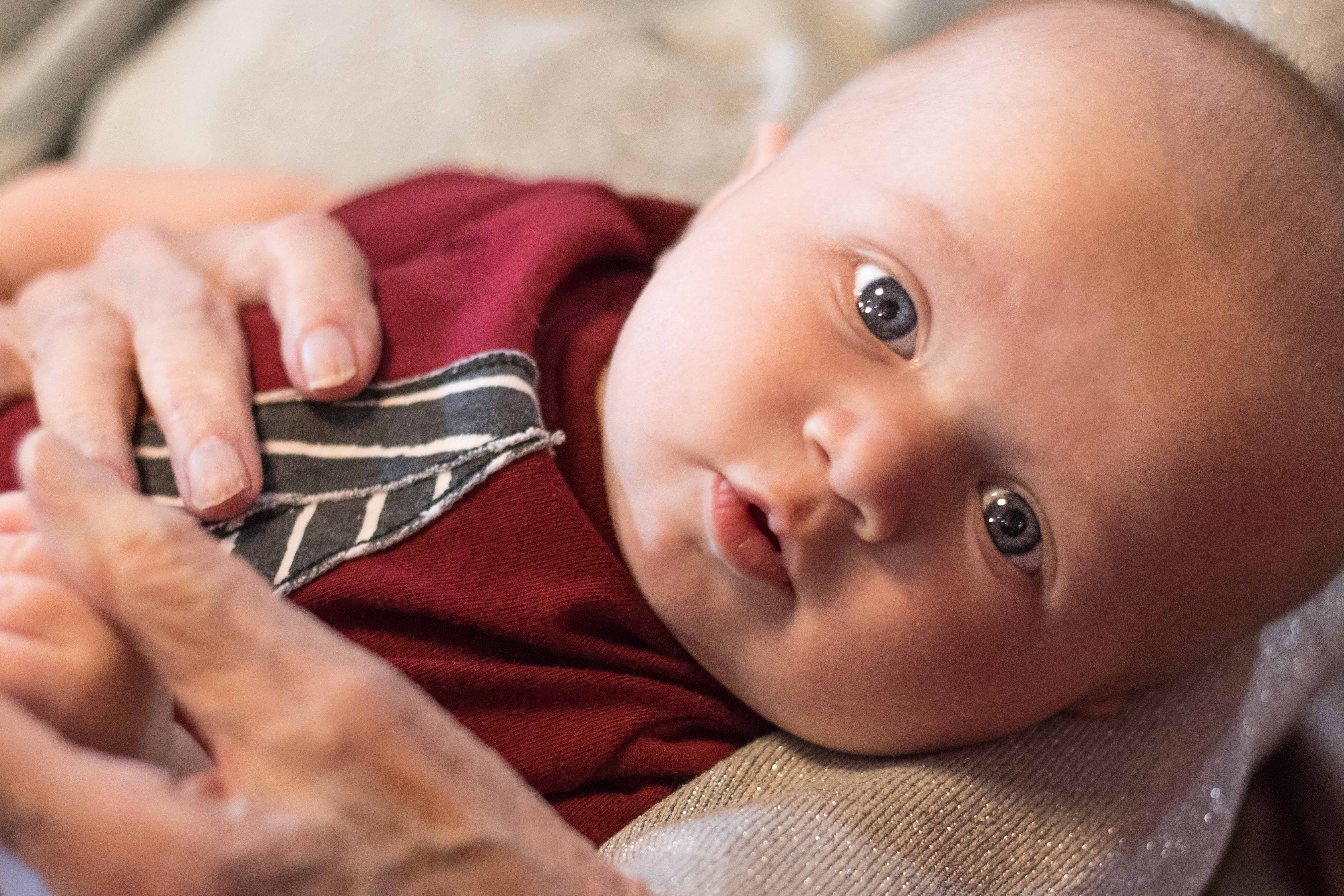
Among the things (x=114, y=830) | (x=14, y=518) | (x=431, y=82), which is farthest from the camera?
(x=431, y=82)

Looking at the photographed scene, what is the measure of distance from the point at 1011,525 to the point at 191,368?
617 millimetres

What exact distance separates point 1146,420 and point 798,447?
23cm

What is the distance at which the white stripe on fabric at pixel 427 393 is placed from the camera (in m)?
0.80

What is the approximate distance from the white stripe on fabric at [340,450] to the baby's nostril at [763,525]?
0.72 feet

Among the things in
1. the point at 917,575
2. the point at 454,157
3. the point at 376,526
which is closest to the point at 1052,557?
the point at 917,575

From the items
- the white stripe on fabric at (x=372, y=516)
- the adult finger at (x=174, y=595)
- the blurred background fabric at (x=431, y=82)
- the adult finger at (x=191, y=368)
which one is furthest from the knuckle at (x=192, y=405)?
the blurred background fabric at (x=431, y=82)

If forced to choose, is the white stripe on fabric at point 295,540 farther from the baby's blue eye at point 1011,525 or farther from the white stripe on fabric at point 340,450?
the baby's blue eye at point 1011,525

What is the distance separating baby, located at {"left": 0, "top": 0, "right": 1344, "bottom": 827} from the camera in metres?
0.69

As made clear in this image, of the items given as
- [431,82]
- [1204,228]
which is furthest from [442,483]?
[431,82]

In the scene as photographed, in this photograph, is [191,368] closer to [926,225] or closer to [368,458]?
[368,458]

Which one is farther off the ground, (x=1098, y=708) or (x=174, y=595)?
(x=174, y=595)

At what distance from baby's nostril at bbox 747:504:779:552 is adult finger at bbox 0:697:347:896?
1.31ft

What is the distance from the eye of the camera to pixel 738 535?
71 centimetres

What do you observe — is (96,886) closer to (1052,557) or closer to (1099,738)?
(1052,557)
